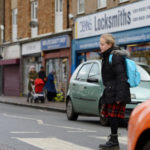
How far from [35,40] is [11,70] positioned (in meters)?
6.26

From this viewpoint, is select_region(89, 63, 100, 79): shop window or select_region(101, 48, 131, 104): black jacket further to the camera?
select_region(89, 63, 100, 79): shop window

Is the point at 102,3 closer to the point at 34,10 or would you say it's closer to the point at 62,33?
the point at 62,33

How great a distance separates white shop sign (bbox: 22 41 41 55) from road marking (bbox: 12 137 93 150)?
23.3 meters

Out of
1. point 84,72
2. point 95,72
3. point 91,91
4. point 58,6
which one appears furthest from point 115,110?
point 58,6

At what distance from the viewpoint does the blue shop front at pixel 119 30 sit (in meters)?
21.6

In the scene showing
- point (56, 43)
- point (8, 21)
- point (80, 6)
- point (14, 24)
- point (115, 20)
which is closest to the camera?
point (115, 20)

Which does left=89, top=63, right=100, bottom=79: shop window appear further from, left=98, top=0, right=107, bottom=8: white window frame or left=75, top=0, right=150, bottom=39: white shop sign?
left=98, top=0, right=107, bottom=8: white window frame

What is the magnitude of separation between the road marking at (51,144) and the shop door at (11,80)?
27745mm

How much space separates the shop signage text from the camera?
93.1 feet

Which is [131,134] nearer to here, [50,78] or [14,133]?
[14,133]

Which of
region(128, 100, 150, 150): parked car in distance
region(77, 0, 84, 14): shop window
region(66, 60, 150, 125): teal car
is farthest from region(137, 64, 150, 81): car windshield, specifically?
region(77, 0, 84, 14): shop window

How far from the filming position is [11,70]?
38.6 m

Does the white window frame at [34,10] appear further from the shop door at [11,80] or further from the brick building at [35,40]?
the shop door at [11,80]

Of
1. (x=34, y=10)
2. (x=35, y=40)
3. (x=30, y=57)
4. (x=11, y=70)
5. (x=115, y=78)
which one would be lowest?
(x=115, y=78)
